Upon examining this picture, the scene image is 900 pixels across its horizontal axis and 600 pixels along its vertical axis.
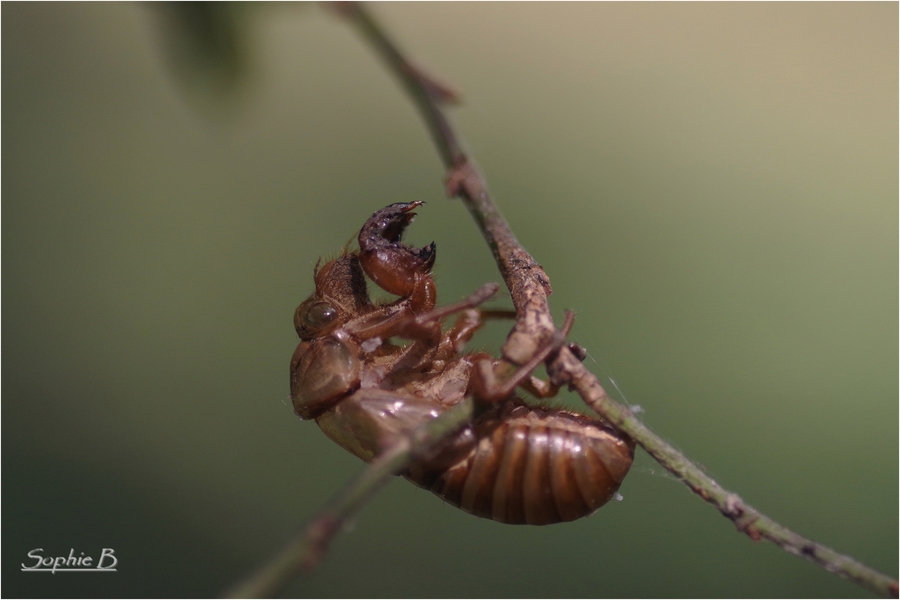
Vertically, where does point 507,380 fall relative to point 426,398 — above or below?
above

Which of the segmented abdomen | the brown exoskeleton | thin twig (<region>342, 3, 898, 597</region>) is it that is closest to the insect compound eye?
the brown exoskeleton

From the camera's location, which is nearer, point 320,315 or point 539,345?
point 539,345

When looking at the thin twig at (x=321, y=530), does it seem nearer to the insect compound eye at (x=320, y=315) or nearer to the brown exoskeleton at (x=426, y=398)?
the brown exoskeleton at (x=426, y=398)

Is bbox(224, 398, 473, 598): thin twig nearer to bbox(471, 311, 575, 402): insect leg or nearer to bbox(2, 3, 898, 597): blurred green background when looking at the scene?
bbox(471, 311, 575, 402): insect leg

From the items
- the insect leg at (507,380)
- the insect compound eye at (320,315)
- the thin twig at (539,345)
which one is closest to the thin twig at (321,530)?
the insect leg at (507,380)

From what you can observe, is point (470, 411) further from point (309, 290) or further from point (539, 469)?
point (309, 290)

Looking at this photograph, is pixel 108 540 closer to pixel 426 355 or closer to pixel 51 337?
pixel 51 337

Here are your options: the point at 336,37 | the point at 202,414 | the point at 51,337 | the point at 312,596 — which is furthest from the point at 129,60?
the point at 312,596

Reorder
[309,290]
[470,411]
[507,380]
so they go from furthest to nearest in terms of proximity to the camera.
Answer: [309,290] < [507,380] < [470,411]

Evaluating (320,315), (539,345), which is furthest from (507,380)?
(320,315)
